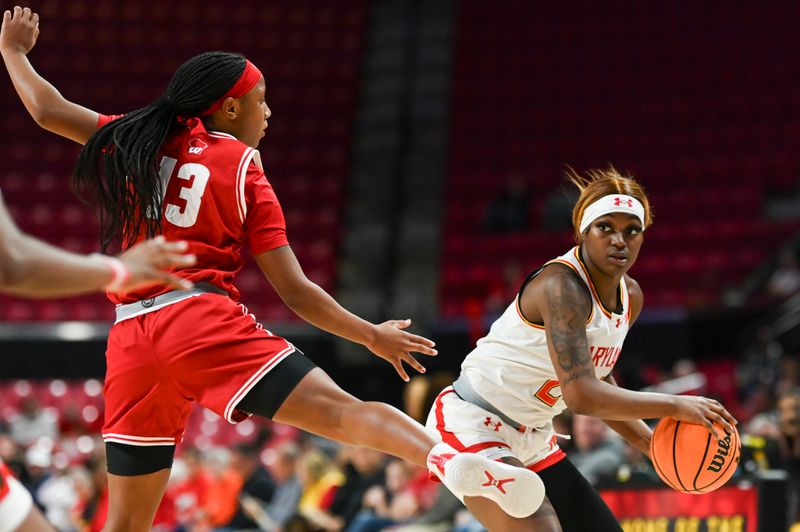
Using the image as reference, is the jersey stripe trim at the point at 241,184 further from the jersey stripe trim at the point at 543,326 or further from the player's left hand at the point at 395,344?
the jersey stripe trim at the point at 543,326

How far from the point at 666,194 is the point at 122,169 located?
458 inches

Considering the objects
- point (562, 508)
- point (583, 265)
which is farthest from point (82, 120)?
point (562, 508)

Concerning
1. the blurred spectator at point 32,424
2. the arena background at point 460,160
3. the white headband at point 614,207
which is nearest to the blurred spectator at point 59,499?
the arena background at point 460,160

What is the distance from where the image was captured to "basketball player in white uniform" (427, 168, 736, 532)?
3535mm

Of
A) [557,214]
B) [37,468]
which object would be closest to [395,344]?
[37,468]

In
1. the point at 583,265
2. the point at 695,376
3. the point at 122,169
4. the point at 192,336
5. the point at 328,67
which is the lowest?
the point at 695,376

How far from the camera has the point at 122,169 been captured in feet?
11.5

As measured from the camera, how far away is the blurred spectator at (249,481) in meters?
9.12

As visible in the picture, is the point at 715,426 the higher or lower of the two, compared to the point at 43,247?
lower

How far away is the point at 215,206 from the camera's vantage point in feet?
11.2

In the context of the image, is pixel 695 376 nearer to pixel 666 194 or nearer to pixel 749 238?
pixel 749 238

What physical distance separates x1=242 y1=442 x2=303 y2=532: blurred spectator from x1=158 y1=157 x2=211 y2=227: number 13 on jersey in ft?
17.5

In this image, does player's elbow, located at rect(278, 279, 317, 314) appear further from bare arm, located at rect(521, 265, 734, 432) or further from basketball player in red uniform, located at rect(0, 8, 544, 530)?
bare arm, located at rect(521, 265, 734, 432)

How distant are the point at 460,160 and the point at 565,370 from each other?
42.1 feet
